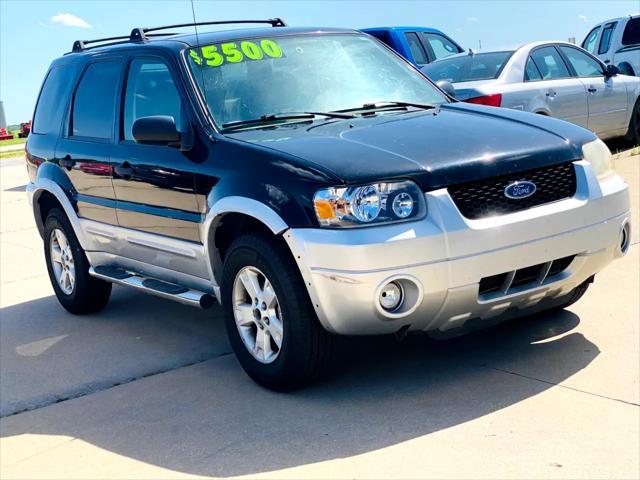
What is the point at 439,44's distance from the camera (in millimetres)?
15781

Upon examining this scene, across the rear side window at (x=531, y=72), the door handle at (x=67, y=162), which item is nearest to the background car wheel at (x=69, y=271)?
the door handle at (x=67, y=162)

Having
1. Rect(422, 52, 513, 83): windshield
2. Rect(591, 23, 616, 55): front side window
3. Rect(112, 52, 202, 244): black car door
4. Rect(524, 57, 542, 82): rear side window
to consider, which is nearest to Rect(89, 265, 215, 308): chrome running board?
Rect(112, 52, 202, 244): black car door

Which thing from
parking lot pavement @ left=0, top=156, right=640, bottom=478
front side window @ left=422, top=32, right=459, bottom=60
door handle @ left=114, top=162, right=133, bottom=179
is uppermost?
door handle @ left=114, top=162, right=133, bottom=179

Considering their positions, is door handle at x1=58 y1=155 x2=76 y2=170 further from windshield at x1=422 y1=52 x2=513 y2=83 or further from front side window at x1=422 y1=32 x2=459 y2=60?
front side window at x1=422 y1=32 x2=459 y2=60

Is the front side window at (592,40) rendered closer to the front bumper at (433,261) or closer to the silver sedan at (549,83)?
the silver sedan at (549,83)

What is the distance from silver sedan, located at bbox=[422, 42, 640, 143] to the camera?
34.5 feet

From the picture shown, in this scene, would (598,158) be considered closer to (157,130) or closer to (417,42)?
(157,130)

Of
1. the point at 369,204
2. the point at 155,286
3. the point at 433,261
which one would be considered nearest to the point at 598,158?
the point at 433,261

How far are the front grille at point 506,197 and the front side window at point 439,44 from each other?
1093 cm

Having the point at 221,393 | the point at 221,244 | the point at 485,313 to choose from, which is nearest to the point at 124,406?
the point at 221,393

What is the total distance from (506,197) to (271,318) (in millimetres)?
1266

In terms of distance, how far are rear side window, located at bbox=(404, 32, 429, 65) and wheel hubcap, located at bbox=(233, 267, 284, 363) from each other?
10.8 m

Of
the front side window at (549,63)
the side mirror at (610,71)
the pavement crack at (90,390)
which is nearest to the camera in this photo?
the pavement crack at (90,390)

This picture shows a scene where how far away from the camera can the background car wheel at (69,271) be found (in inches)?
264
